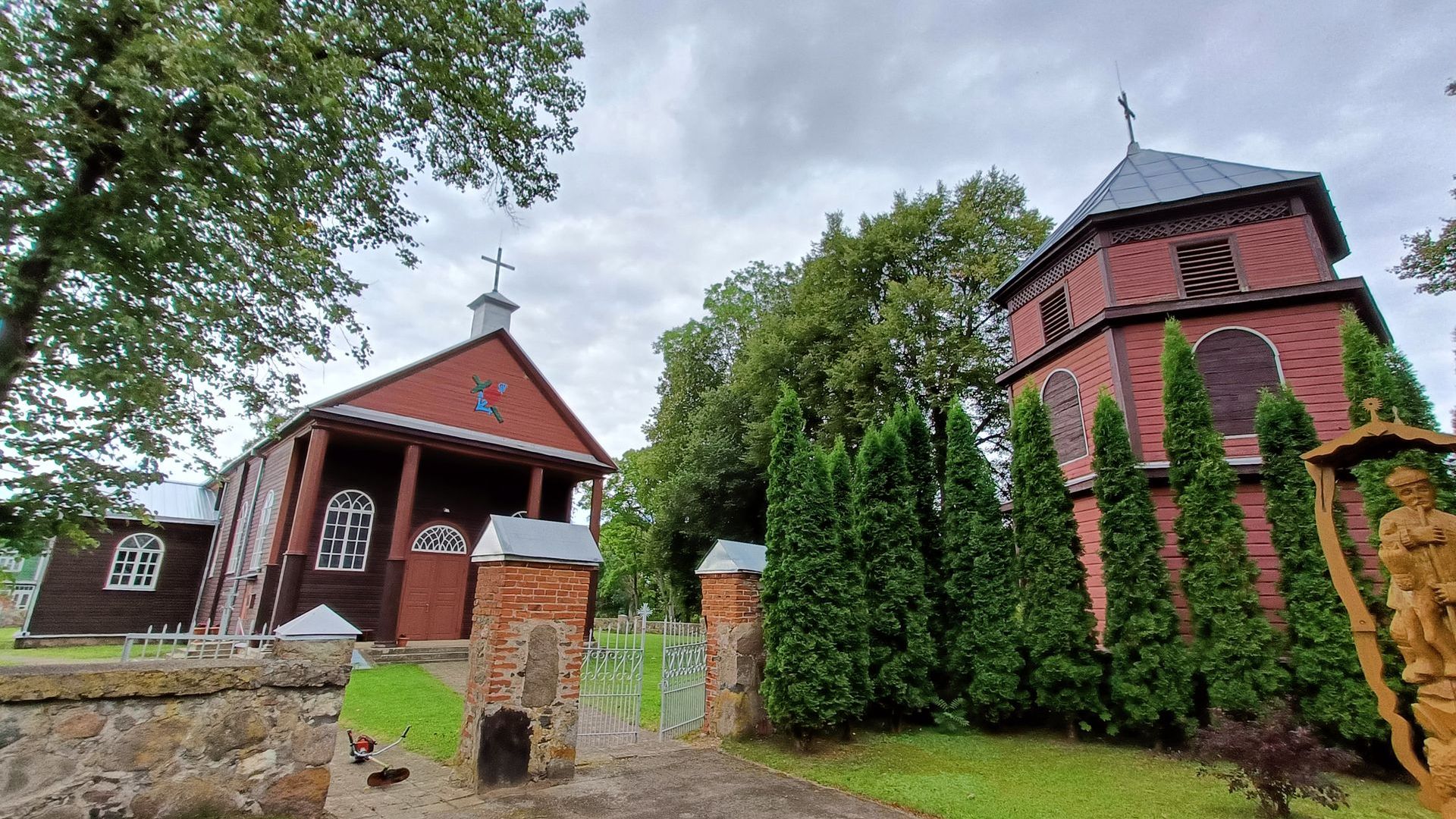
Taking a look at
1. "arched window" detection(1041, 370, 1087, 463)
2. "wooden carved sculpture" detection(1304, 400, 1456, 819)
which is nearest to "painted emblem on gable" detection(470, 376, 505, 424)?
"arched window" detection(1041, 370, 1087, 463)

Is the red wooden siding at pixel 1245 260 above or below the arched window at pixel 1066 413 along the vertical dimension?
above

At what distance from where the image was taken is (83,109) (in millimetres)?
4684

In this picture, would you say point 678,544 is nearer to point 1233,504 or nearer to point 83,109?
point 1233,504

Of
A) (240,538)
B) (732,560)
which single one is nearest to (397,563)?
(240,538)

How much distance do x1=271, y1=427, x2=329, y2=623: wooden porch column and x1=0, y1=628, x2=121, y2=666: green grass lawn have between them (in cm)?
338

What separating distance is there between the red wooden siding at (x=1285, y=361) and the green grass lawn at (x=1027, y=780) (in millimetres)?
4729

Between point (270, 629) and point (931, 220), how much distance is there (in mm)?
18538

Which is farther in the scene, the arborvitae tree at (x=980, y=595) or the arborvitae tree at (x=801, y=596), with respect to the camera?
the arborvitae tree at (x=980, y=595)

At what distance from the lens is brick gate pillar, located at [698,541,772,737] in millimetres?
6707

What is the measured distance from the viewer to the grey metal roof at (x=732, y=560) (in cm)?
700

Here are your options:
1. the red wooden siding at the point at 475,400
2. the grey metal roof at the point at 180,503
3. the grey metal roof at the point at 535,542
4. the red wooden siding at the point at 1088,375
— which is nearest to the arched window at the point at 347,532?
the red wooden siding at the point at 475,400

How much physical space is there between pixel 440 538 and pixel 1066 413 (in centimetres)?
1394

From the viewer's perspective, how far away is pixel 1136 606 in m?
6.96

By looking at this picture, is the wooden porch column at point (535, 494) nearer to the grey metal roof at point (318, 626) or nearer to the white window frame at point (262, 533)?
the white window frame at point (262, 533)
